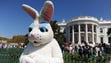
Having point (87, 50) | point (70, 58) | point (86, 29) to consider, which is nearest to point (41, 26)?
point (70, 58)

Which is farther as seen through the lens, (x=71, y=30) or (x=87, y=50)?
(x=71, y=30)

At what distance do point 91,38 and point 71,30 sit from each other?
6.76 m

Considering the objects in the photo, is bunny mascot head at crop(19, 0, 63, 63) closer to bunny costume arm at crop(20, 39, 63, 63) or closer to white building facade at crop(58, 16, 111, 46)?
bunny costume arm at crop(20, 39, 63, 63)

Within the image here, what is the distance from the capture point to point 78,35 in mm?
66875

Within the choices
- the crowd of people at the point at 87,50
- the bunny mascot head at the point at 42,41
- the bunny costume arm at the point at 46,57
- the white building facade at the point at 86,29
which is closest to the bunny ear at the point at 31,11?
the bunny mascot head at the point at 42,41

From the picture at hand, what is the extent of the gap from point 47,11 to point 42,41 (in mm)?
602

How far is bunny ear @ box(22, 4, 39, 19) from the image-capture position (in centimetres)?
488

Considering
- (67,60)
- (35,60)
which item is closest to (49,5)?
(35,60)

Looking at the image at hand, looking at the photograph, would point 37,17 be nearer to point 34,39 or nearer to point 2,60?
point 34,39

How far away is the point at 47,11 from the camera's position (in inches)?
185

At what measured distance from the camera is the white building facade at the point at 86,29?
65312mm

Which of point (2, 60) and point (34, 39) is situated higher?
point (34, 39)

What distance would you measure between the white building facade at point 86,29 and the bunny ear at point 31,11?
5874 cm

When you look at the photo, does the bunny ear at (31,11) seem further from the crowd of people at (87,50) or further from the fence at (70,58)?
the crowd of people at (87,50)
